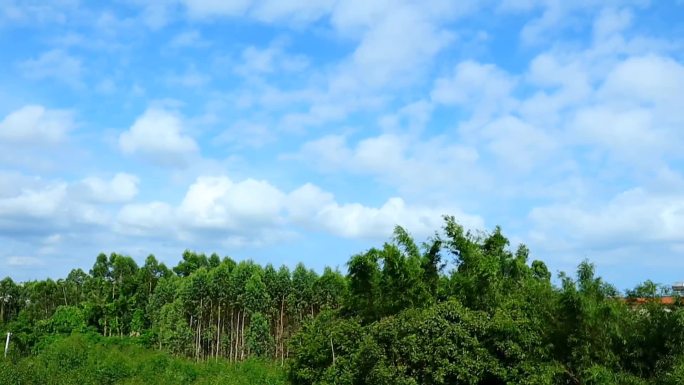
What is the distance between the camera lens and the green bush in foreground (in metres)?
22.0

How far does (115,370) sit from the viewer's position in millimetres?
25797

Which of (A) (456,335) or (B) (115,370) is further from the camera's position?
(B) (115,370)

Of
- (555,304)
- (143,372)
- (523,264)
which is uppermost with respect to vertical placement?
(523,264)

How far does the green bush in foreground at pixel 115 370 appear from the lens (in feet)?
72.1

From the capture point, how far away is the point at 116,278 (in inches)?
1734

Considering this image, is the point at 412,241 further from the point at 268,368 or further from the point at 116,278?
the point at 116,278

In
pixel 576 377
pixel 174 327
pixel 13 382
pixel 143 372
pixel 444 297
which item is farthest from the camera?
pixel 174 327

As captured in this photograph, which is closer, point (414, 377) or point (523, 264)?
point (414, 377)

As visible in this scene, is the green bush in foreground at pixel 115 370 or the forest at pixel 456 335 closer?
the forest at pixel 456 335

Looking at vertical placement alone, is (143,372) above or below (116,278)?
below

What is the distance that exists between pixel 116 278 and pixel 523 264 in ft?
103

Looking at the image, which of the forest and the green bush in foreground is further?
the green bush in foreground

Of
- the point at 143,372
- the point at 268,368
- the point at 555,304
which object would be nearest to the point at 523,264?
the point at 555,304

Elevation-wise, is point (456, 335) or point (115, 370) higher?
point (456, 335)
